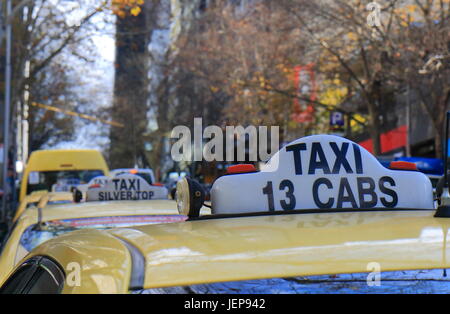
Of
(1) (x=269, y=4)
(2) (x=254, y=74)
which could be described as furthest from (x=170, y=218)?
(2) (x=254, y=74)

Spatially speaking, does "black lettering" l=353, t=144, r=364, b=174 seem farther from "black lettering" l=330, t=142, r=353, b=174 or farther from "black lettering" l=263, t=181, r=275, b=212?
"black lettering" l=263, t=181, r=275, b=212

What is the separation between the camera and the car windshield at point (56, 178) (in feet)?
61.0

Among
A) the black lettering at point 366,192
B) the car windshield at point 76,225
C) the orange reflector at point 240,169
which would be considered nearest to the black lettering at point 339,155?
the black lettering at point 366,192

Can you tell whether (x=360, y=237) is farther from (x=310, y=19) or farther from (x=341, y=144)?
(x=310, y=19)

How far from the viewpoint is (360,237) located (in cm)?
234

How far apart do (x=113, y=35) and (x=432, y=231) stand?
2279 centimetres

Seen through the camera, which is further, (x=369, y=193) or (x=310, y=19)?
(x=310, y=19)

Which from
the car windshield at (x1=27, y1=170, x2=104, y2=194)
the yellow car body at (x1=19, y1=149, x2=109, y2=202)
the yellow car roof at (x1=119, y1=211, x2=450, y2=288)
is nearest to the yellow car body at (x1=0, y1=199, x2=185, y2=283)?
the yellow car roof at (x1=119, y1=211, x2=450, y2=288)

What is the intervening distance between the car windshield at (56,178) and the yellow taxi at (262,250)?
1517cm

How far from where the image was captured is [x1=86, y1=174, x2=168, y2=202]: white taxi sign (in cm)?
845

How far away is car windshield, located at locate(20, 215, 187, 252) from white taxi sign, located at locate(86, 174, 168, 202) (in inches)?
101

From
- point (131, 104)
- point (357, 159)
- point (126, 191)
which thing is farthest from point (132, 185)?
point (131, 104)

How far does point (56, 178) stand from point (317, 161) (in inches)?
635

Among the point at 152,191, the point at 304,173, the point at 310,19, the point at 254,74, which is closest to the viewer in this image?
the point at 304,173
